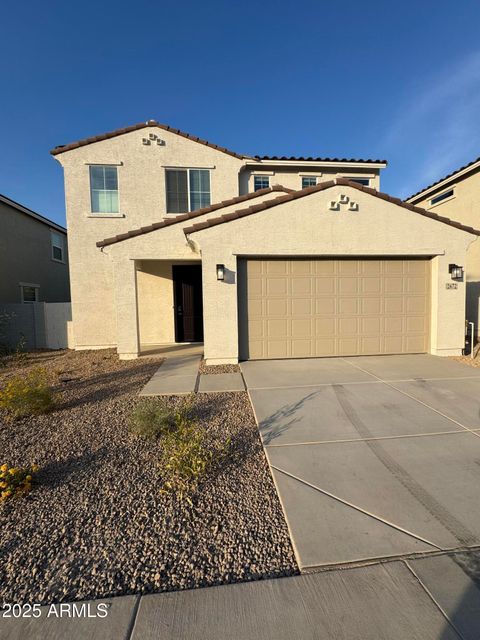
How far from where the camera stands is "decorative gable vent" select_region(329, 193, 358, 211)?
24.1ft

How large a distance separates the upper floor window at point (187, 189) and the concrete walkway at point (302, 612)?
1045 cm

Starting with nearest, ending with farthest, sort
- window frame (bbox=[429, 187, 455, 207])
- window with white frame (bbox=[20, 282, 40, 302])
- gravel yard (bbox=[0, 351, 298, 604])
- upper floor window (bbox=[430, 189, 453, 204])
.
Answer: gravel yard (bbox=[0, 351, 298, 604])
window frame (bbox=[429, 187, 455, 207])
upper floor window (bbox=[430, 189, 453, 204])
window with white frame (bbox=[20, 282, 40, 302])

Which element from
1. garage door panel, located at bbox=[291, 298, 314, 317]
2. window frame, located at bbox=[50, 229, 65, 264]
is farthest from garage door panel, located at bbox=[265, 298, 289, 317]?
window frame, located at bbox=[50, 229, 65, 264]

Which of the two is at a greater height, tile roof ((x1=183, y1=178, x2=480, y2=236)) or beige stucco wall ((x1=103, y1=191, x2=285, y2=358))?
tile roof ((x1=183, y1=178, x2=480, y2=236))

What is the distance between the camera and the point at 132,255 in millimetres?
8344

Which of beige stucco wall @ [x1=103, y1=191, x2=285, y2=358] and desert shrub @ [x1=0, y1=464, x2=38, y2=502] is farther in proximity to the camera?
beige stucco wall @ [x1=103, y1=191, x2=285, y2=358]

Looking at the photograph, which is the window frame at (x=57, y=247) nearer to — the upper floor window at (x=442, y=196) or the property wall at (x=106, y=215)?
the property wall at (x=106, y=215)

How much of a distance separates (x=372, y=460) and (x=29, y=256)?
16.3m

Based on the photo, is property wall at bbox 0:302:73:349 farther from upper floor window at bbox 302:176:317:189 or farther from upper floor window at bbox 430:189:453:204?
upper floor window at bbox 430:189:453:204

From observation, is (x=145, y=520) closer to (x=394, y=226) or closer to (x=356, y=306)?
(x=356, y=306)

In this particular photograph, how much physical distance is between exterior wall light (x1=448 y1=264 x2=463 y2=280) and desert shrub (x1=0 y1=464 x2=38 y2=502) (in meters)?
9.32

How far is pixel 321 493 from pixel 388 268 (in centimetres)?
668

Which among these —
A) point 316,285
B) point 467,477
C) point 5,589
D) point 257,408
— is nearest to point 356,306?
point 316,285

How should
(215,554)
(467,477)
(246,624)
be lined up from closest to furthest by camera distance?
(246,624)
(215,554)
(467,477)
